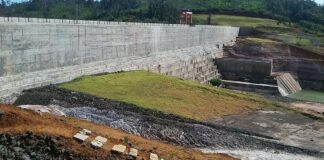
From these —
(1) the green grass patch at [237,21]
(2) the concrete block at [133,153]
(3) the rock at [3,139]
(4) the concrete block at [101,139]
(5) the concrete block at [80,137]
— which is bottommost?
(2) the concrete block at [133,153]

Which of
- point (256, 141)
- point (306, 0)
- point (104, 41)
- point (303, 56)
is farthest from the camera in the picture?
point (306, 0)

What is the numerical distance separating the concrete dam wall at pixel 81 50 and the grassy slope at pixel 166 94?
3.88ft

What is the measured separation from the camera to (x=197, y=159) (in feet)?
38.2

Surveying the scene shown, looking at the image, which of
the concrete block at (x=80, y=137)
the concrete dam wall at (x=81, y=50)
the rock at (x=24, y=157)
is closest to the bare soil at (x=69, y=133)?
Result: the concrete block at (x=80, y=137)

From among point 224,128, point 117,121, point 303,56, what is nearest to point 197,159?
point 117,121

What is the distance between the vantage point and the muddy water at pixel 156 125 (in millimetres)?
15797

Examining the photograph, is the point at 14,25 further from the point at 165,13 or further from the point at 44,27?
the point at 165,13

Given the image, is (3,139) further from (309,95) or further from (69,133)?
(309,95)

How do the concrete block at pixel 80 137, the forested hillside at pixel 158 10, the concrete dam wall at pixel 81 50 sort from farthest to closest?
the forested hillside at pixel 158 10, the concrete dam wall at pixel 81 50, the concrete block at pixel 80 137

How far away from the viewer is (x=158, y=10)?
78.5m

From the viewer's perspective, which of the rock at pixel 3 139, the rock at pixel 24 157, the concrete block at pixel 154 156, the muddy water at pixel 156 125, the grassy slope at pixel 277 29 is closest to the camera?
the rock at pixel 24 157

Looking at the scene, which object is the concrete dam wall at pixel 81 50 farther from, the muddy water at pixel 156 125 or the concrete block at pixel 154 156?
the concrete block at pixel 154 156

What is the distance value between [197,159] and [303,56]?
4971cm

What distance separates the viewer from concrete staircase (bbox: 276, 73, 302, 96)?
45.2 metres
